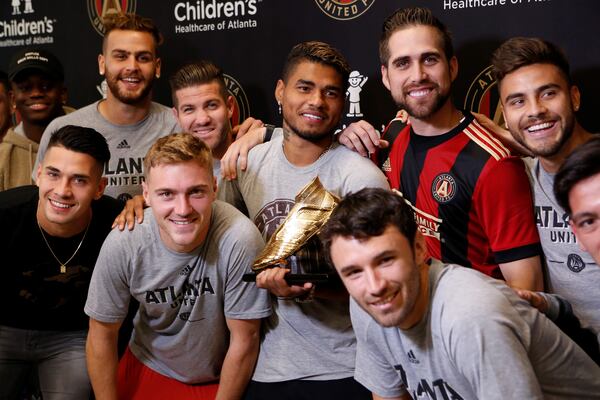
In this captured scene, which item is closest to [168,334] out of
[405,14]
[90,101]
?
[405,14]

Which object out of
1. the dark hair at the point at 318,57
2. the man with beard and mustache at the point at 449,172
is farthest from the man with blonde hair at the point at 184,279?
the man with beard and mustache at the point at 449,172

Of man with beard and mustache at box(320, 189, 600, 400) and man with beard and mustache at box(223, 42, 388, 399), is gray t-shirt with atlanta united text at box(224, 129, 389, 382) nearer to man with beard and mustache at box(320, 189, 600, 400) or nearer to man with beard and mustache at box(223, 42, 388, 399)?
man with beard and mustache at box(223, 42, 388, 399)

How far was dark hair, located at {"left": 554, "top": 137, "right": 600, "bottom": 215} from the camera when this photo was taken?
5.35ft

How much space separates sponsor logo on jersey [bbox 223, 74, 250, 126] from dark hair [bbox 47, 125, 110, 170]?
783 mm

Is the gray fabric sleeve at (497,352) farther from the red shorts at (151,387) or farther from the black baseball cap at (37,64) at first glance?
A: the black baseball cap at (37,64)

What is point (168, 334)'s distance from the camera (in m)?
2.38

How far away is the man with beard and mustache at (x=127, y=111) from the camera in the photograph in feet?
9.69

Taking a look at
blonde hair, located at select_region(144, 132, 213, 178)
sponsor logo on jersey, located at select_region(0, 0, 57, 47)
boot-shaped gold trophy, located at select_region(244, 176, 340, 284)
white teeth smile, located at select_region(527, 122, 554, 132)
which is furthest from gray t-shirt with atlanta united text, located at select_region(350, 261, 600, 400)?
sponsor logo on jersey, located at select_region(0, 0, 57, 47)

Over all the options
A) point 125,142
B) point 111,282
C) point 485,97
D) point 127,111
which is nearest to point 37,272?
point 111,282

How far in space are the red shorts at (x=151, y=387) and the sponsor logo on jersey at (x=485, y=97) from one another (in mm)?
1419

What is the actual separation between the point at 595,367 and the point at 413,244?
531mm

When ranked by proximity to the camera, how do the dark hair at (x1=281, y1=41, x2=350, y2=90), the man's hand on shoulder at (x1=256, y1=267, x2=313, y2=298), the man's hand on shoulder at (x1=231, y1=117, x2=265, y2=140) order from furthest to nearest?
the man's hand on shoulder at (x1=231, y1=117, x2=265, y2=140) → the dark hair at (x1=281, y1=41, x2=350, y2=90) → the man's hand on shoulder at (x1=256, y1=267, x2=313, y2=298)

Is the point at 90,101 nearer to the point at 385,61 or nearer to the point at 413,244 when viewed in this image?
Answer: the point at 385,61

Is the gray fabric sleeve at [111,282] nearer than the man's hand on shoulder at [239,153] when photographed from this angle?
Yes
